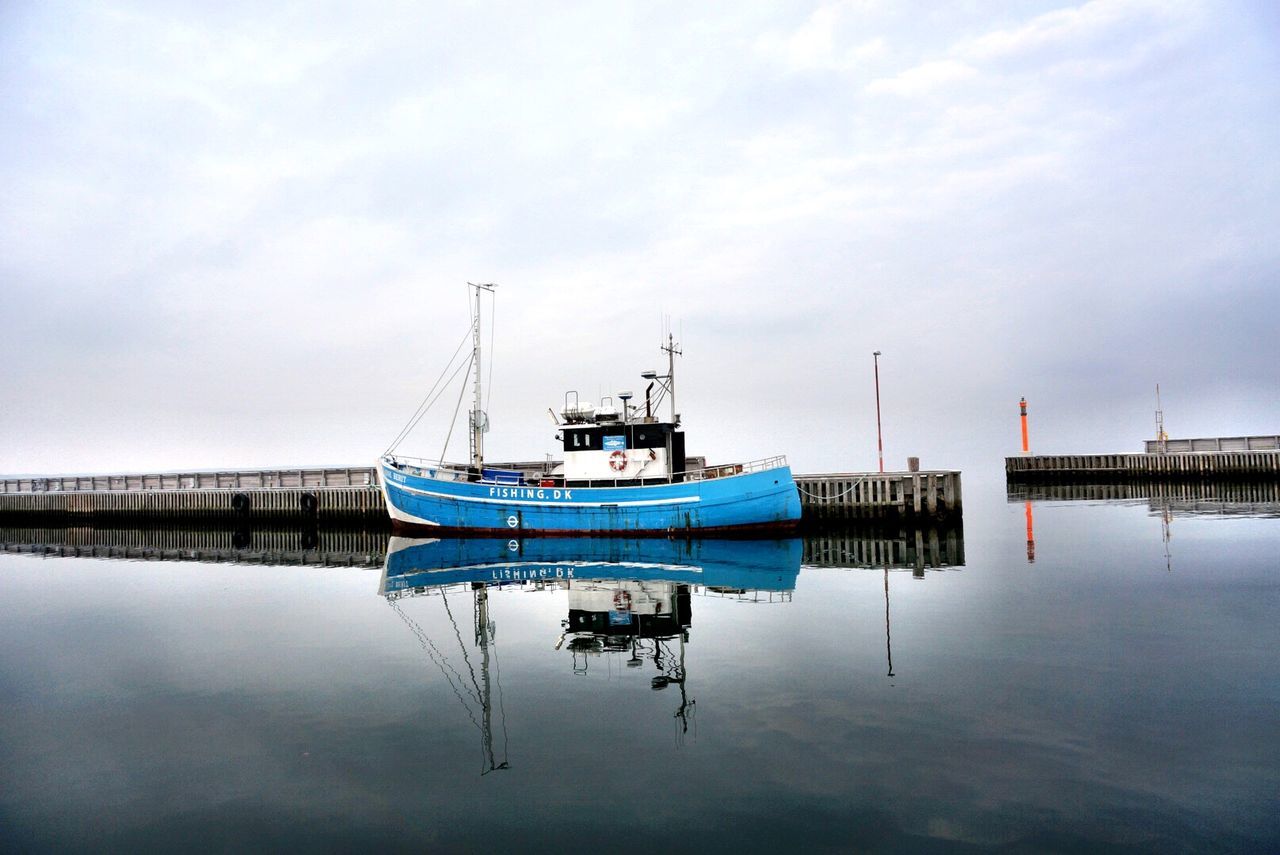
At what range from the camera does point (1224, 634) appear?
10539 millimetres

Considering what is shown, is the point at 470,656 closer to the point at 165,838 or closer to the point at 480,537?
the point at 165,838

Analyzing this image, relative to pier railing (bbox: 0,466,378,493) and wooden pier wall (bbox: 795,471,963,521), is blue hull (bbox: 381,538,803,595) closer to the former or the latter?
wooden pier wall (bbox: 795,471,963,521)

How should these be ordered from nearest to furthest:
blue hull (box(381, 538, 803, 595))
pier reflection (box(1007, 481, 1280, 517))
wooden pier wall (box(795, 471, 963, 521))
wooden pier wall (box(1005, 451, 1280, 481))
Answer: blue hull (box(381, 538, 803, 595))
wooden pier wall (box(795, 471, 963, 521))
pier reflection (box(1007, 481, 1280, 517))
wooden pier wall (box(1005, 451, 1280, 481))

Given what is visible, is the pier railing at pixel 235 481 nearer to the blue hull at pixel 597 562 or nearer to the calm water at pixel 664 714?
the blue hull at pixel 597 562

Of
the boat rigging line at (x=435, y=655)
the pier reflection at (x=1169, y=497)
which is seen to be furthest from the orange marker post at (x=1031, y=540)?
the boat rigging line at (x=435, y=655)

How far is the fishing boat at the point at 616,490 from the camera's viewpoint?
937 inches

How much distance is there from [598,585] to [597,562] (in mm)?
3510

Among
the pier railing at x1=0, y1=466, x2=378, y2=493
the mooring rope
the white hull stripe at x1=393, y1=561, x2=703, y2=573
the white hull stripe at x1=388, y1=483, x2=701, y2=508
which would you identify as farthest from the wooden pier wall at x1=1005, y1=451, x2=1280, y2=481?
the pier railing at x1=0, y1=466, x2=378, y2=493

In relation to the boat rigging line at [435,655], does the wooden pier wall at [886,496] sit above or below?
above

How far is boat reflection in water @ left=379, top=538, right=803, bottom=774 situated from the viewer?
32.8ft

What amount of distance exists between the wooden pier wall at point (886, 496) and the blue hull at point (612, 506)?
435cm

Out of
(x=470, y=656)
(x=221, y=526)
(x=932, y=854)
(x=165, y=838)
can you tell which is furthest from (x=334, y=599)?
(x=221, y=526)

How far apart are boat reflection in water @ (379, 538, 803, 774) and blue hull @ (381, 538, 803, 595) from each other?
0.03 m

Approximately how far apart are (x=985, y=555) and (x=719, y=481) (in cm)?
803
